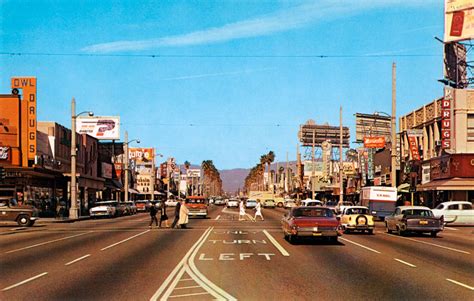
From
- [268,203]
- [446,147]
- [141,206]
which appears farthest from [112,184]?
[446,147]

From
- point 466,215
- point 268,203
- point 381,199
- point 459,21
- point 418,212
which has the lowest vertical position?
point 268,203

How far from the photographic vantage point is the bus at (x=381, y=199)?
50125 millimetres

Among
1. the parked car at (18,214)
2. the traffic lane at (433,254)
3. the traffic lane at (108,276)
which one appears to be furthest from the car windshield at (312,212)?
the parked car at (18,214)

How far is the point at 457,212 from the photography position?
141 feet

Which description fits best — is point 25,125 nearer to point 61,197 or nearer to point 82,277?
point 61,197

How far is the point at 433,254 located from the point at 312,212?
5602 mm

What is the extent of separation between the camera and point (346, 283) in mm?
13812

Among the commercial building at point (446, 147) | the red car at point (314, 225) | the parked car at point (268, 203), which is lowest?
the parked car at point (268, 203)

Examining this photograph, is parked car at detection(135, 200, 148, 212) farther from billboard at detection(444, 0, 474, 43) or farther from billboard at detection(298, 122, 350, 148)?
billboard at detection(298, 122, 350, 148)

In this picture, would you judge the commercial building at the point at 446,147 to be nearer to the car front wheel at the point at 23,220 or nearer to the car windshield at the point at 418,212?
the car windshield at the point at 418,212

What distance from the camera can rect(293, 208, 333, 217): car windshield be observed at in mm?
25431

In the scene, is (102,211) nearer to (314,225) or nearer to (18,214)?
(18,214)

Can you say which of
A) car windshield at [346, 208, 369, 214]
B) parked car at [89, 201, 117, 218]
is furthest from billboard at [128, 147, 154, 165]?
car windshield at [346, 208, 369, 214]

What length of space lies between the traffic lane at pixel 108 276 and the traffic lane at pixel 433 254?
7.41 metres
